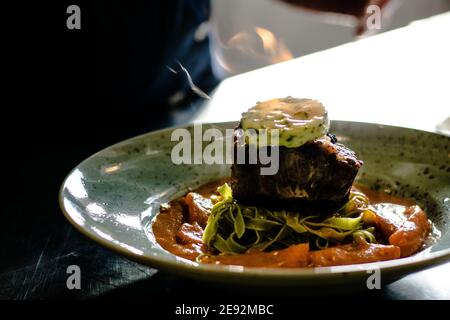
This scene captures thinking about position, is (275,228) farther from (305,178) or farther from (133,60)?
(133,60)

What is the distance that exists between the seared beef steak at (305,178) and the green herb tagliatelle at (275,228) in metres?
0.10

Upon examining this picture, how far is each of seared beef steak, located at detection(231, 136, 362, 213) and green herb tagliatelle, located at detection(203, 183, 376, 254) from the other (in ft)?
0.33

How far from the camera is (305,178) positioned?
300 centimetres

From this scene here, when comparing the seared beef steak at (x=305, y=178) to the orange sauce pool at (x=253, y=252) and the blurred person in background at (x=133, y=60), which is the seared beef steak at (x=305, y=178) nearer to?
the orange sauce pool at (x=253, y=252)

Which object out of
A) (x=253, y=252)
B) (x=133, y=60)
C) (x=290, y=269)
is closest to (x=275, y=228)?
(x=253, y=252)

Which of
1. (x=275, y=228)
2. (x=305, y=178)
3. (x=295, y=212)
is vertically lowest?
(x=275, y=228)

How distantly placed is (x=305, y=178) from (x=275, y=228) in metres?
0.37

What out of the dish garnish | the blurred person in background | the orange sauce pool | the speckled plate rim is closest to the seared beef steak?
the dish garnish

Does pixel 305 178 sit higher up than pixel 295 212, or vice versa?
pixel 305 178

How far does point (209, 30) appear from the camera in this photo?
24.5ft

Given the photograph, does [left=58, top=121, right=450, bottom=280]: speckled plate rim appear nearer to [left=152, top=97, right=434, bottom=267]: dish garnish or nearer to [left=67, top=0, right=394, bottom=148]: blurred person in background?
[left=152, top=97, right=434, bottom=267]: dish garnish

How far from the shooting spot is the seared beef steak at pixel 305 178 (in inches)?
118

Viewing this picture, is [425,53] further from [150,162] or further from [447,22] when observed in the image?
[150,162]

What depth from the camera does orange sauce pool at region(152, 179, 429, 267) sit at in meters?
2.66
